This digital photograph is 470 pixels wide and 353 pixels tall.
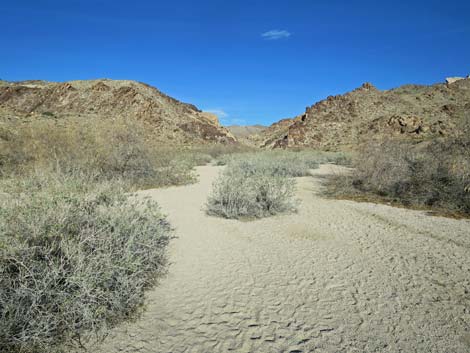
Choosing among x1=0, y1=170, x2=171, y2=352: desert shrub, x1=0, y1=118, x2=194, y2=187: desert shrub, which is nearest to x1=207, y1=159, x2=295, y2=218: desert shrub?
x1=0, y1=170, x2=171, y2=352: desert shrub

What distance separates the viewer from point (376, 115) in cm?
4072

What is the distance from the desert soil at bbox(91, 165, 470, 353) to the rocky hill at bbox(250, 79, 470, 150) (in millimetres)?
30522

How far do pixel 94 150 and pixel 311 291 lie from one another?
10.3 meters

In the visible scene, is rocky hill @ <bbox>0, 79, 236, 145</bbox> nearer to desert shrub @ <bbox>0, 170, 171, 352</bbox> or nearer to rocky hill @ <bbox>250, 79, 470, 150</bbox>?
rocky hill @ <bbox>250, 79, 470, 150</bbox>

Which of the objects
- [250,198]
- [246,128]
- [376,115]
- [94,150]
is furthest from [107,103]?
[246,128]

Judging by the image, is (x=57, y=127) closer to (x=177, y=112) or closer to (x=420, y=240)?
(x=420, y=240)

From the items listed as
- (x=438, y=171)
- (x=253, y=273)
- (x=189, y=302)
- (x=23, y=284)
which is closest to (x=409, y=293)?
(x=253, y=273)

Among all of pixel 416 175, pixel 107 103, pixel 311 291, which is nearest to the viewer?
pixel 311 291

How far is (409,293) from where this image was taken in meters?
3.55

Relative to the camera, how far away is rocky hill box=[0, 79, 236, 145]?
32.5 m

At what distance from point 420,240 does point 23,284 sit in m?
6.08

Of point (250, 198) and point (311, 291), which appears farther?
point (250, 198)

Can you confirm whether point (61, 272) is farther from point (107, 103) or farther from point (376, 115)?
point (376, 115)

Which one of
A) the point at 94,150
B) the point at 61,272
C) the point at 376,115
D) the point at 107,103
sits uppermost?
the point at 376,115
